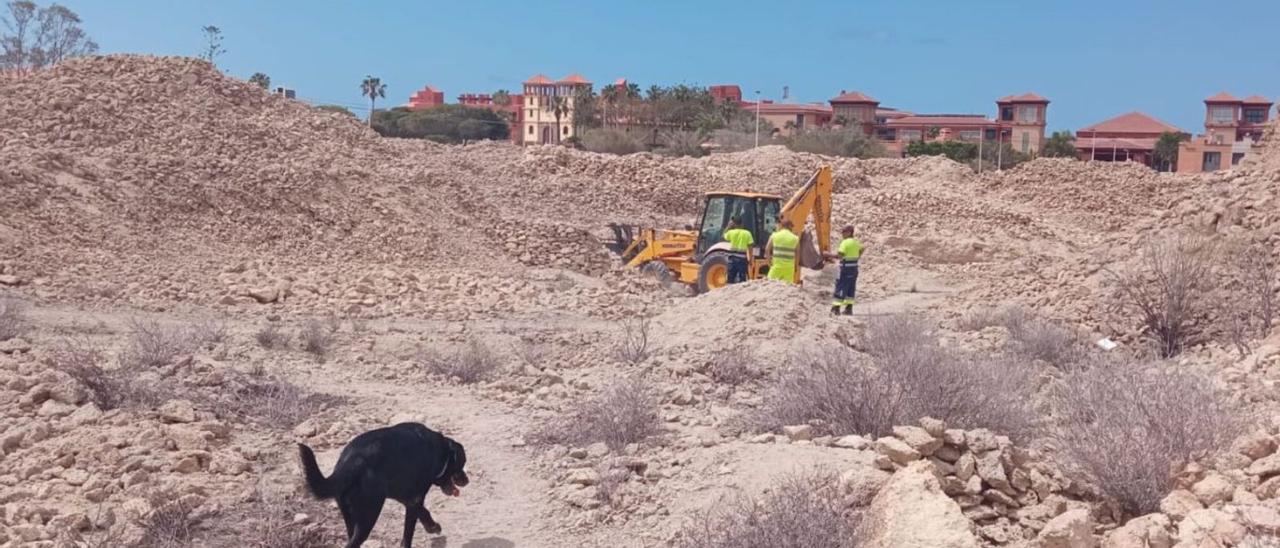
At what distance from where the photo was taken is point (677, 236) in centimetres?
1759

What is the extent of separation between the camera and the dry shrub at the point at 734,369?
358 inches

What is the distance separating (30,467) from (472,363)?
445cm

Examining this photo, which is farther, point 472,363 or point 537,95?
point 537,95

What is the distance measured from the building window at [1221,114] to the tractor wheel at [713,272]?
66970 mm

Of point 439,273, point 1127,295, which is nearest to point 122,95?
Answer: point 439,273

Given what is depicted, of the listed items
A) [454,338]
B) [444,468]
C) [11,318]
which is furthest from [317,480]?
[454,338]

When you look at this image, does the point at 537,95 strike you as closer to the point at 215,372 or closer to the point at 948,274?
the point at 948,274

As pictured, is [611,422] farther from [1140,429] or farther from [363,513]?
[1140,429]

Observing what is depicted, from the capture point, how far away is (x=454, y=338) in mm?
12078

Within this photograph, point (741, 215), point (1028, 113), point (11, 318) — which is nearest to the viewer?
point (11, 318)

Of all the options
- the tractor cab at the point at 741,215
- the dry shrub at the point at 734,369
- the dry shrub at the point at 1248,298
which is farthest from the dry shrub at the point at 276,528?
the tractor cab at the point at 741,215

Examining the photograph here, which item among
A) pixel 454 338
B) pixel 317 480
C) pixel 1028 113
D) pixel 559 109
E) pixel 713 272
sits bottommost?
pixel 454 338

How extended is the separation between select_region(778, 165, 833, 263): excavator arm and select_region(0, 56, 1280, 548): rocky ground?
1.33 m

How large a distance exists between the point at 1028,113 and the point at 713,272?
62053mm
